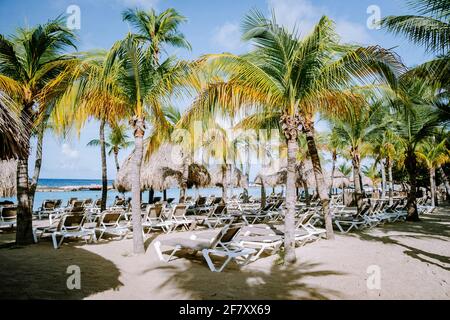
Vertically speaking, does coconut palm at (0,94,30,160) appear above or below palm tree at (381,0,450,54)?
below

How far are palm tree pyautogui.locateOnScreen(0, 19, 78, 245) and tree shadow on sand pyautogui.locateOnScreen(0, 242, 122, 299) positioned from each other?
1.15m

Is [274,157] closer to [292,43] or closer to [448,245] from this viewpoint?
[448,245]

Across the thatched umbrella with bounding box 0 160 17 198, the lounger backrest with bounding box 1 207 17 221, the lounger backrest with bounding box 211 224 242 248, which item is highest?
the thatched umbrella with bounding box 0 160 17 198

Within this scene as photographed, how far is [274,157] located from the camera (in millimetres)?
24984

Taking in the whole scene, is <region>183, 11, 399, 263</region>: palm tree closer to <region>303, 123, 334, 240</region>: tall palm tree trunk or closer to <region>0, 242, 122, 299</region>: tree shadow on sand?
<region>303, 123, 334, 240</region>: tall palm tree trunk

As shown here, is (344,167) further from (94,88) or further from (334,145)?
(94,88)

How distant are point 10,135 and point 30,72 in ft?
12.1

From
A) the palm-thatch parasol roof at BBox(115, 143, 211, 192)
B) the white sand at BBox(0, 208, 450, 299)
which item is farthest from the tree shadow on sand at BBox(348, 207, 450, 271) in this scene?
the palm-thatch parasol roof at BBox(115, 143, 211, 192)

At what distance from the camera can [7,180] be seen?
46.6 ft

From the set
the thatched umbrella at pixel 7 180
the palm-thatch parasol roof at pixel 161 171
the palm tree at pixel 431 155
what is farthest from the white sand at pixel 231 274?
the palm tree at pixel 431 155

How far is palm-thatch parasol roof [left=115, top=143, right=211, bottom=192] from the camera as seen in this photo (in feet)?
54.4

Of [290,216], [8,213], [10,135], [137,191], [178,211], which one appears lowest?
[178,211]

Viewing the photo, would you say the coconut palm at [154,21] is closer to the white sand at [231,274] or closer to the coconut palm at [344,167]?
the white sand at [231,274]

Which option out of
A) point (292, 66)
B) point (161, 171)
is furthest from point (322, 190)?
point (161, 171)
